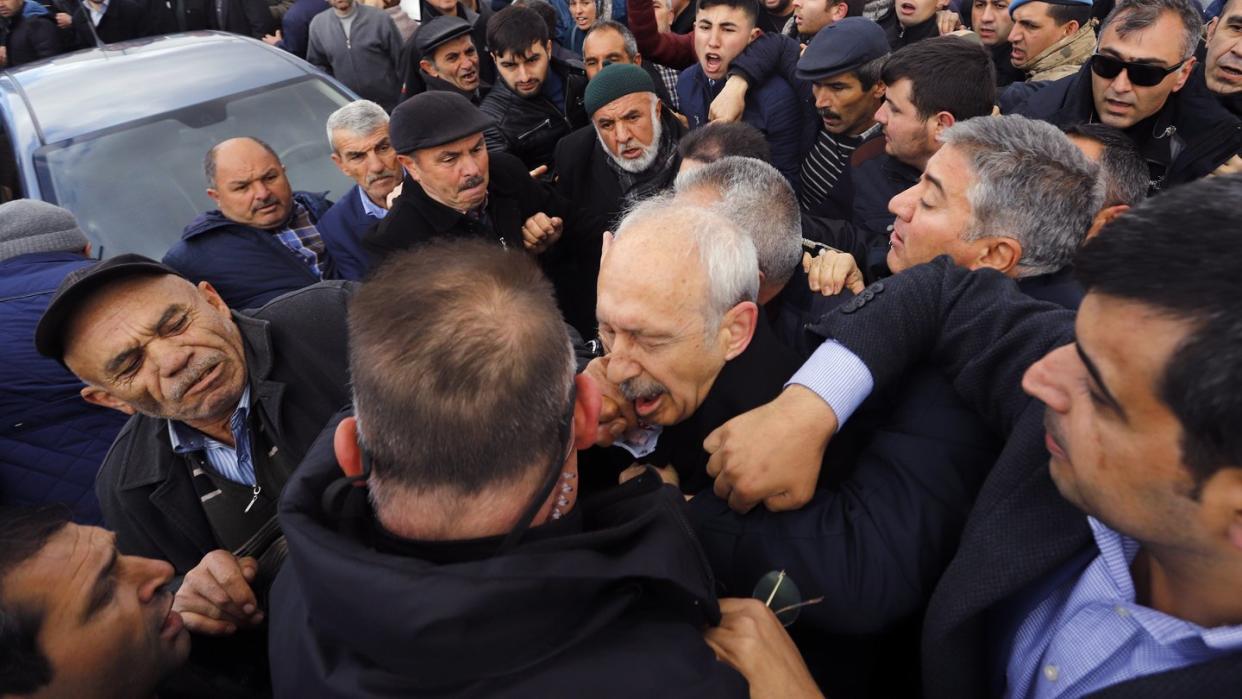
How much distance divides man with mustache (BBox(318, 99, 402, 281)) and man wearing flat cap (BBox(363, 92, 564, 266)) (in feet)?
1.29

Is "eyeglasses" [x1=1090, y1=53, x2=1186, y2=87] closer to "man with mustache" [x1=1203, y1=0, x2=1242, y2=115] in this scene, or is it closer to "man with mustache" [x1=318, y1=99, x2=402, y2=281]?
"man with mustache" [x1=1203, y1=0, x2=1242, y2=115]

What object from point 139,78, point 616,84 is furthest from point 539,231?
point 139,78

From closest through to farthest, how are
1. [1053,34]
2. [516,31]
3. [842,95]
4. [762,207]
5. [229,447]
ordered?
[229,447]
[762,207]
[842,95]
[1053,34]
[516,31]

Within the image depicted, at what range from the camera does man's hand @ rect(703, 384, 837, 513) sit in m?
1.50

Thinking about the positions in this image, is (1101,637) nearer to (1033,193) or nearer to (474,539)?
(474,539)

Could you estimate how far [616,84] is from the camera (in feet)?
13.3

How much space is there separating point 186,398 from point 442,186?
1725mm

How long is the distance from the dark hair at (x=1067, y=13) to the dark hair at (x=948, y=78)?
4.26 feet

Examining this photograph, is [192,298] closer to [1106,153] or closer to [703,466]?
[703,466]

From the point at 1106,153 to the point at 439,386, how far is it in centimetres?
275

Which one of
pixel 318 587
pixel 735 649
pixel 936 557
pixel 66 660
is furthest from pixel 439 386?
pixel 936 557

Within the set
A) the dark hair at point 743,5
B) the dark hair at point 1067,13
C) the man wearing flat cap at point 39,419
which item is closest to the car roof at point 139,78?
the man wearing flat cap at point 39,419

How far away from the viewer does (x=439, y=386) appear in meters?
1.08

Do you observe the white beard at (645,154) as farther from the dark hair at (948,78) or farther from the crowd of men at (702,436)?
the dark hair at (948,78)
